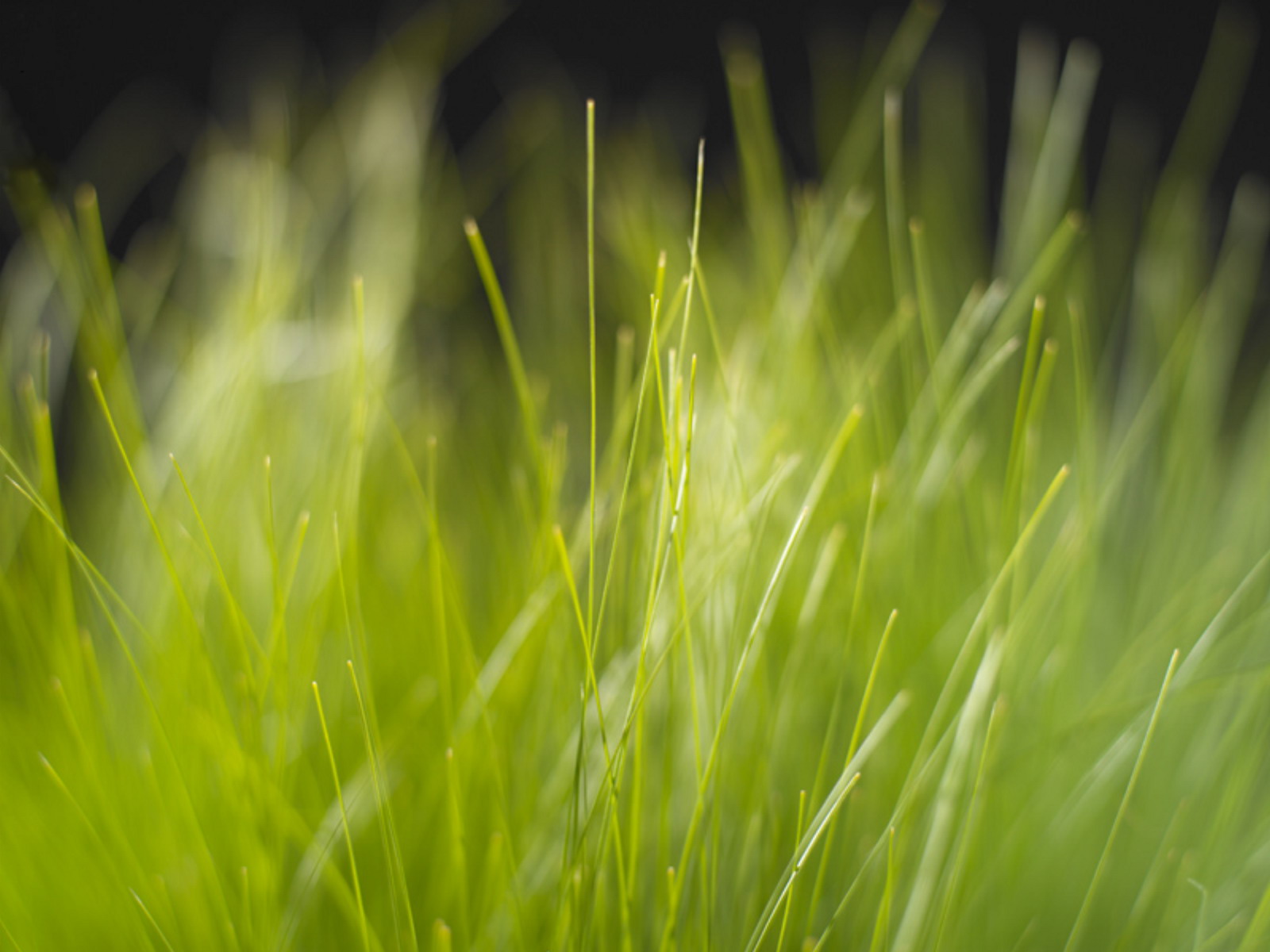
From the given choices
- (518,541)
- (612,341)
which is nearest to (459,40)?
(612,341)

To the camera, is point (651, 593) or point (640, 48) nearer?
point (651, 593)

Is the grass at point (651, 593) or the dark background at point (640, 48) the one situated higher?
the dark background at point (640, 48)

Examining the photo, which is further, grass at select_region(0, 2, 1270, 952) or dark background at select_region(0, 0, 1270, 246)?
dark background at select_region(0, 0, 1270, 246)

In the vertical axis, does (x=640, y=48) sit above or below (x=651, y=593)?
above

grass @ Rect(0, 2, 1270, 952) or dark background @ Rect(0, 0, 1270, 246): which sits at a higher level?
dark background @ Rect(0, 0, 1270, 246)

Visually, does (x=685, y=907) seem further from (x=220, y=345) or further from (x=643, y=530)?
(x=220, y=345)
